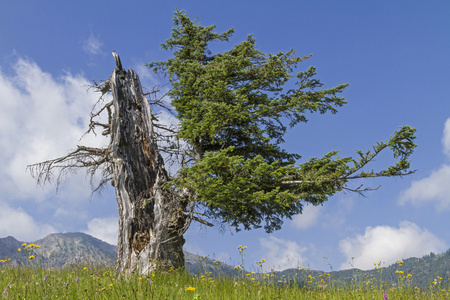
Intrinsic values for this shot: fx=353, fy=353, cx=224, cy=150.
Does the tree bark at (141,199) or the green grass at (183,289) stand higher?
the tree bark at (141,199)

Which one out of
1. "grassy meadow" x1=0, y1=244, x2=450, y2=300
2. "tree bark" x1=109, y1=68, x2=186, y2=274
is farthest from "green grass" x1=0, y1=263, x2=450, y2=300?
"tree bark" x1=109, y1=68, x2=186, y2=274

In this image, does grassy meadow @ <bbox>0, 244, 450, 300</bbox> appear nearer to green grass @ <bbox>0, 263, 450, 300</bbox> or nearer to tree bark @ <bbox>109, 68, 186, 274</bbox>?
green grass @ <bbox>0, 263, 450, 300</bbox>

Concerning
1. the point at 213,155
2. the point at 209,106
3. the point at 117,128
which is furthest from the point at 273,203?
the point at 117,128

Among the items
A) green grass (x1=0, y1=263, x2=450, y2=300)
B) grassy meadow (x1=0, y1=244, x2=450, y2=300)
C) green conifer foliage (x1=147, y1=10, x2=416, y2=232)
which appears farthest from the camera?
green conifer foliage (x1=147, y1=10, x2=416, y2=232)

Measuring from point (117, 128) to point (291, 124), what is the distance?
6169 millimetres

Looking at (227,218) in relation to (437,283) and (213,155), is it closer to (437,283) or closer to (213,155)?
(213,155)

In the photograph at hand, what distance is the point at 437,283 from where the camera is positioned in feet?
23.6

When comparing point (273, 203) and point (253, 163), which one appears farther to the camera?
point (273, 203)

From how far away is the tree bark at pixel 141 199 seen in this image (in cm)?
1094

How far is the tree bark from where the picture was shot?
1094 cm

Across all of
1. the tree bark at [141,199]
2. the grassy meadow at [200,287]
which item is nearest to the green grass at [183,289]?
the grassy meadow at [200,287]

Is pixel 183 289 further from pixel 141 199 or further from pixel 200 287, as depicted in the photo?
pixel 141 199

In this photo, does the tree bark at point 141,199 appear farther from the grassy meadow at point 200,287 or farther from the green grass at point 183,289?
the grassy meadow at point 200,287

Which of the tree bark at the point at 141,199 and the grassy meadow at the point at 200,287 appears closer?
the grassy meadow at the point at 200,287
